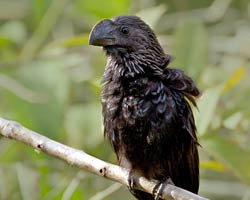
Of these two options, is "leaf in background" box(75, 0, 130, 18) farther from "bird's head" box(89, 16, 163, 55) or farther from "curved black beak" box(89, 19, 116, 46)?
"curved black beak" box(89, 19, 116, 46)

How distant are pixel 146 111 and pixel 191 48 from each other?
1084mm

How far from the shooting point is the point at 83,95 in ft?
24.5

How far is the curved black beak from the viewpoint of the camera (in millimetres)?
5348

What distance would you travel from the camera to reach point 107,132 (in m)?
5.40

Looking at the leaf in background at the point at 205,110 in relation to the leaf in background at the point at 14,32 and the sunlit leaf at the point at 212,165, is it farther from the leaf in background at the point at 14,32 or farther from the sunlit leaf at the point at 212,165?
the leaf in background at the point at 14,32

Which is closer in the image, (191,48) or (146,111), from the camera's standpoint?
(146,111)

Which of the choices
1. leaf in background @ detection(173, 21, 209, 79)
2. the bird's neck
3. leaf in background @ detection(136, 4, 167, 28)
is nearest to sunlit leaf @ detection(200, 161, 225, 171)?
leaf in background @ detection(173, 21, 209, 79)

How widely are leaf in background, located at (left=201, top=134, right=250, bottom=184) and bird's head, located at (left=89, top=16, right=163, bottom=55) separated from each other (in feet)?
1.81

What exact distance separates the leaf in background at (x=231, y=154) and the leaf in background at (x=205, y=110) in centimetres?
13

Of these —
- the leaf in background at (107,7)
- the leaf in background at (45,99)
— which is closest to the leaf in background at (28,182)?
the leaf in background at (45,99)

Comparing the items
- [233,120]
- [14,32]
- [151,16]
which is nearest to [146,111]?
[233,120]

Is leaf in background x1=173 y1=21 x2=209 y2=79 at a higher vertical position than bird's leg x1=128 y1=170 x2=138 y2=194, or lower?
higher

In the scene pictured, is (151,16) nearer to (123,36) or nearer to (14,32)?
(123,36)

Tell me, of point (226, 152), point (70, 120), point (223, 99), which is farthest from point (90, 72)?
point (226, 152)
